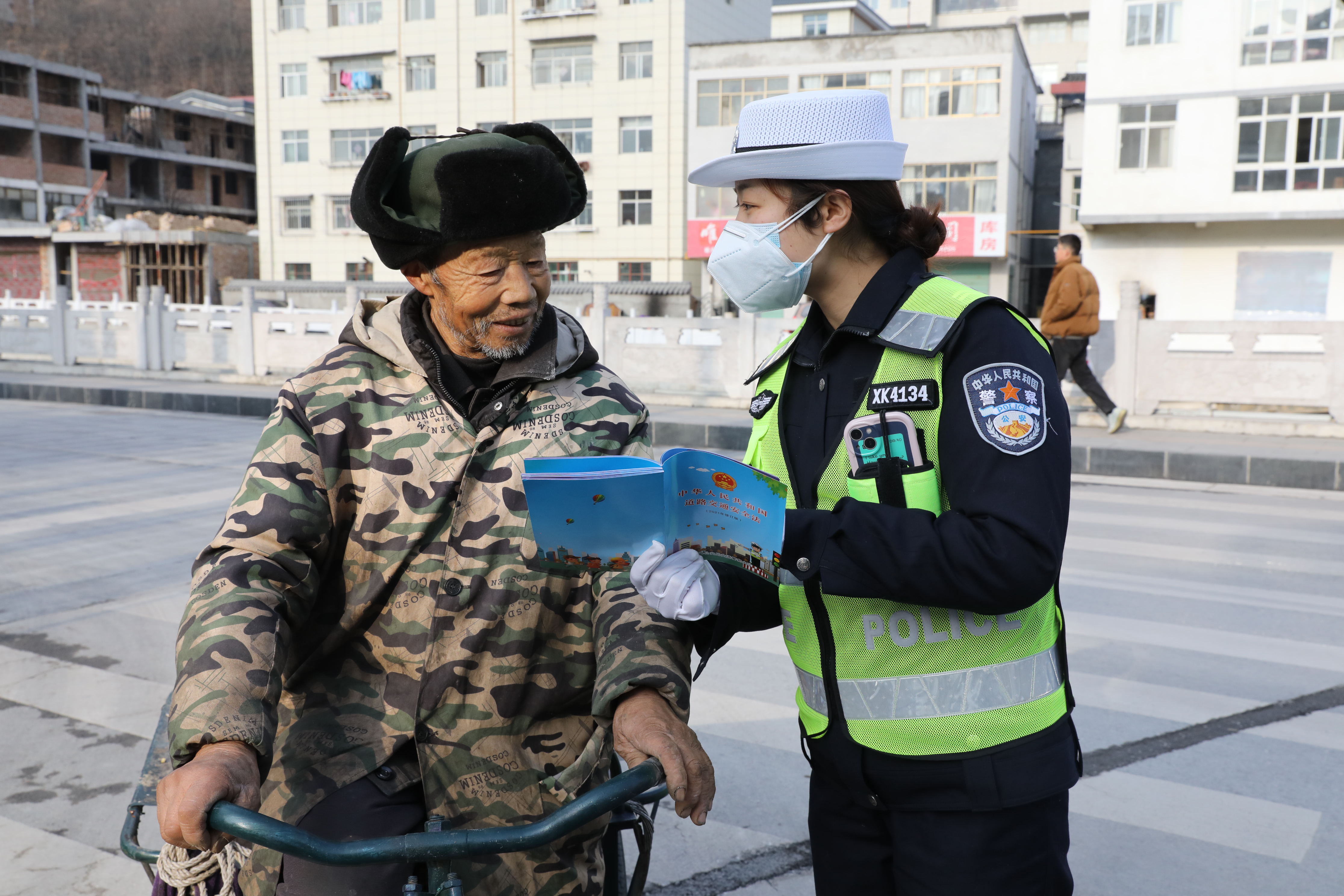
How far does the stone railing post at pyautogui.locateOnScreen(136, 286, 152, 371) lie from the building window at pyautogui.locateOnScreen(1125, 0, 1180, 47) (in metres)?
23.5

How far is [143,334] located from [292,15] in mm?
29222

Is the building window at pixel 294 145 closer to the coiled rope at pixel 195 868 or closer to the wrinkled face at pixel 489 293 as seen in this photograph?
the wrinkled face at pixel 489 293

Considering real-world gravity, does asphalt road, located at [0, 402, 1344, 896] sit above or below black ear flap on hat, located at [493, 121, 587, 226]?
below

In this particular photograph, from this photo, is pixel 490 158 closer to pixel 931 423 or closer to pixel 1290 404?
pixel 931 423

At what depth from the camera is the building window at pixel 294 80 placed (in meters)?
42.8

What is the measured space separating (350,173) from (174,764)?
143 feet

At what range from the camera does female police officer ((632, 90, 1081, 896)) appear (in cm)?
152

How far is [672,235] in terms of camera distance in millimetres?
36812

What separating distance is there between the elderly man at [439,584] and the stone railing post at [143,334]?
18228 mm

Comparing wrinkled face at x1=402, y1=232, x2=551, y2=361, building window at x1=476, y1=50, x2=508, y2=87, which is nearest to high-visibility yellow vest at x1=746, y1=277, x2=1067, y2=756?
wrinkled face at x1=402, y1=232, x2=551, y2=361

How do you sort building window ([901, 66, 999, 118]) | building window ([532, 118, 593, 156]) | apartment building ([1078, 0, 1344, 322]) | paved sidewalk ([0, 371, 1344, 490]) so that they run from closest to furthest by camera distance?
paved sidewalk ([0, 371, 1344, 490])
apartment building ([1078, 0, 1344, 322])
building window ([901, 66, 999, 118])
building window ([532, 118, 593, 156])

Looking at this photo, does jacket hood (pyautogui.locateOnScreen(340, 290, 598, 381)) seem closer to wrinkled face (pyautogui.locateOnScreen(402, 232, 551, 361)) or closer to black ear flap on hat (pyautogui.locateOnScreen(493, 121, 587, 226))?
wrinkled face (pyautogui.locateOnScreen(402, 232, 551, 361))

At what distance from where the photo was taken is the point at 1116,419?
11.4 metres

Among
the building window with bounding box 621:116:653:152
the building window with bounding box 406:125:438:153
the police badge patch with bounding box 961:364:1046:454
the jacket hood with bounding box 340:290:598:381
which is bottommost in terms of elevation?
the police badge patch with bounding box 961:364:1046:454
